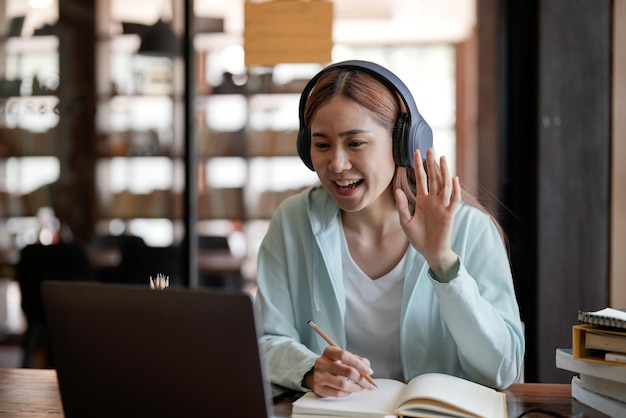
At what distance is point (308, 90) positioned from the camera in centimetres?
164

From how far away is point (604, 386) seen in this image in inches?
50.6

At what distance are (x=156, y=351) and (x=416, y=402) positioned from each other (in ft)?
1.38

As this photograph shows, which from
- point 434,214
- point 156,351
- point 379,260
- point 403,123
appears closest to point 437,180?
point 434,214

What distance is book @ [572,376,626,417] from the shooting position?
1.25 meters

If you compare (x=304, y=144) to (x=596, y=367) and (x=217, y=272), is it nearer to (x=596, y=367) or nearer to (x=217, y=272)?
(x=596, y=367)

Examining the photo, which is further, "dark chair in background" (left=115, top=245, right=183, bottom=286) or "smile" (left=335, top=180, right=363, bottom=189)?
"dark chair in background" (left=115, top=245, right=183, bottom=286)

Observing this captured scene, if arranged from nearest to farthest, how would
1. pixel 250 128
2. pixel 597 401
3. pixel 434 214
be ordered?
pixel 597 401
pixel 434 214
pixel 250 128

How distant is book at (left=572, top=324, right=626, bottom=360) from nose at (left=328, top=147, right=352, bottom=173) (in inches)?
20.8

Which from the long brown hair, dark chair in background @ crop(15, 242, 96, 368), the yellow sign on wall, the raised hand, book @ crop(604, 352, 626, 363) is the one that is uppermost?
the yellow sign on wall

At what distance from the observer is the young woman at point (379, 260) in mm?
1453

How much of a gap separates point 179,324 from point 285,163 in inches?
87.5

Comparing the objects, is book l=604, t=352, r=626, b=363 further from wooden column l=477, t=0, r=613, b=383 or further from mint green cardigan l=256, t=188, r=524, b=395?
wooden column l=477, t=0, r=613, b=383

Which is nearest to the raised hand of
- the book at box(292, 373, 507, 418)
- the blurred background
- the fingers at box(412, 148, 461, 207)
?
the fingers at box(412, 148, 461, 207)

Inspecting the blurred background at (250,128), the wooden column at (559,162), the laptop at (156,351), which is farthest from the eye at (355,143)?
the blurred background at (250,128)
